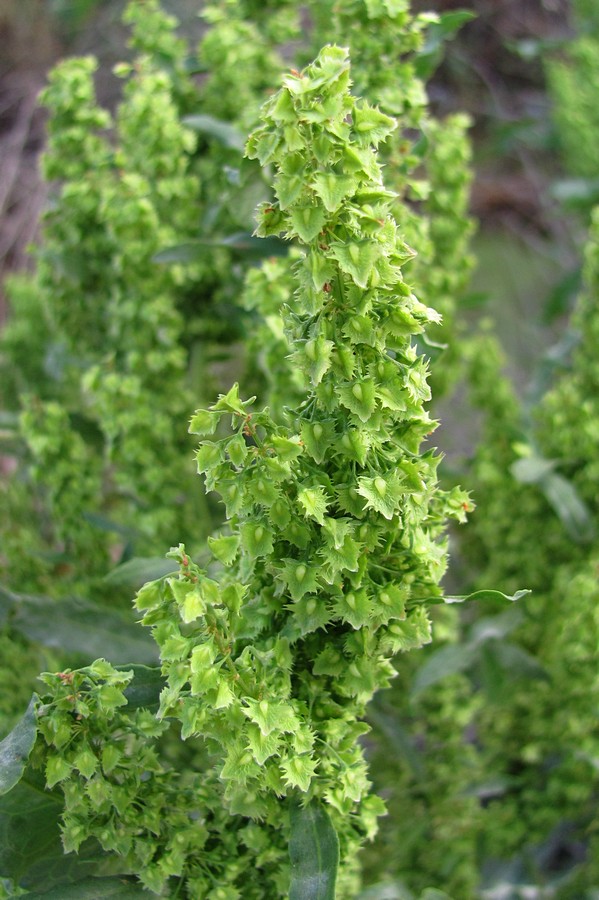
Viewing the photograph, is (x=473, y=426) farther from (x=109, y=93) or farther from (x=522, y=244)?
(x=109, y=93)

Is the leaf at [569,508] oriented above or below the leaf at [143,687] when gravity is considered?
below

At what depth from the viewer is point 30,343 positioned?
187 centimetres

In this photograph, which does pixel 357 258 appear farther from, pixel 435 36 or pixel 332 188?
pixel 435 36

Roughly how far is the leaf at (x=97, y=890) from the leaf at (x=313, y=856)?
16 centimetres

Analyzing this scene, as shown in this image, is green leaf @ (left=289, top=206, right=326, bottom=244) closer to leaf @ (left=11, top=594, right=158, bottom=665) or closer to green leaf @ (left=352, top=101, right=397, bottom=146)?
green leaf @ (left=352, top=101, right=397, bottom=146)

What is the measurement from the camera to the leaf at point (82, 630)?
1.17m

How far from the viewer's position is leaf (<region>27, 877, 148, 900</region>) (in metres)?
0.83

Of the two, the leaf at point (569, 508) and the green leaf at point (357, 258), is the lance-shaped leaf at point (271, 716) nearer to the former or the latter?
the green leaf at point (357, 258)

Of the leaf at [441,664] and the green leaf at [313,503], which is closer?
the green leaf at [313,503]

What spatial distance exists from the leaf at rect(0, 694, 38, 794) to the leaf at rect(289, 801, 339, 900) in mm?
243

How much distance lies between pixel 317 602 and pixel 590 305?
0.86 meters

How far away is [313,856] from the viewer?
0.80 meters

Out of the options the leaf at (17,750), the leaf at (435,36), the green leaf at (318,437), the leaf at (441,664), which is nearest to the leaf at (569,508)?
the leaf at (441,664)

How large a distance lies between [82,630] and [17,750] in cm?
43
